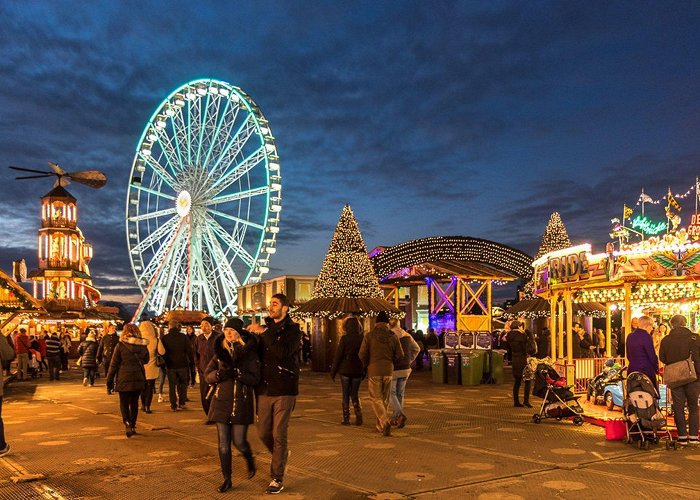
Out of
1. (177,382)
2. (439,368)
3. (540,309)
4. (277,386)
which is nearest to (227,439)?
(277,386)

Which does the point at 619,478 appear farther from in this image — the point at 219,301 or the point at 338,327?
the point at 219,301

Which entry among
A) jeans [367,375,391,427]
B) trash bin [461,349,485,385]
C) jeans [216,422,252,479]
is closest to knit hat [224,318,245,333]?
jeans [216,422,252,479]

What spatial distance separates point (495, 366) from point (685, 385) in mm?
9105

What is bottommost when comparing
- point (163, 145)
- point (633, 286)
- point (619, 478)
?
point (619, 478)

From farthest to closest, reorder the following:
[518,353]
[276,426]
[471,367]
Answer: [471,367] < [518,353] < [276,426]

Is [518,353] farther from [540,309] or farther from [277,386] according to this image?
[540,309]

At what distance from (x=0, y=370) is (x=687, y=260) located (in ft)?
34.1

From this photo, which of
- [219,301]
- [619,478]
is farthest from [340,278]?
[619,478]

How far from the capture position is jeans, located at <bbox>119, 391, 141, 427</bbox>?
31.2 ft

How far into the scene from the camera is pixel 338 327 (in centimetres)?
2344

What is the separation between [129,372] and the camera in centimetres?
959

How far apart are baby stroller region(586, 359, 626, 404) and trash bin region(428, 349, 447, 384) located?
494 centimetres

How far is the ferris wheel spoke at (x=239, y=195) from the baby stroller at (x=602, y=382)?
2032 cm

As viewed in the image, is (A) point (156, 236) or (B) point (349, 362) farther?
(A) point (156, 236)
